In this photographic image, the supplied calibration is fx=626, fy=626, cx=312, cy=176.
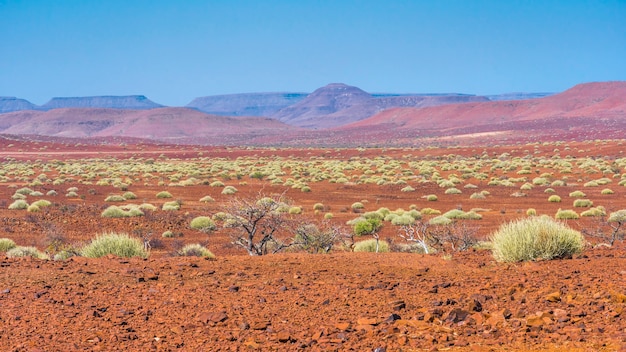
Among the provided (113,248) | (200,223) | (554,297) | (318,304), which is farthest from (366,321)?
(200,223)

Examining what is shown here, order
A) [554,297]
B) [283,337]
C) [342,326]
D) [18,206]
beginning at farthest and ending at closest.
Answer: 1. [18,206]
2. [554,297]
3. [342,326]
4. [283,337]

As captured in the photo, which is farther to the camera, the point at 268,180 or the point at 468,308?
the point at 268,180

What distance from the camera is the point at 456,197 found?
30359 millimetres

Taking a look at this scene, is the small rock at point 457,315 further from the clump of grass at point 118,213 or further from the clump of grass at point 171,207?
the clump of grass at point 171,207

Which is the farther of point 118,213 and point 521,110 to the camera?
point 521,110

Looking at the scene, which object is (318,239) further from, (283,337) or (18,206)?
(18,206)

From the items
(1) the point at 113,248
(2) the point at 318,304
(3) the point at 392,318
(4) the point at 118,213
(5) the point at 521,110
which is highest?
(5) the point at 521,110

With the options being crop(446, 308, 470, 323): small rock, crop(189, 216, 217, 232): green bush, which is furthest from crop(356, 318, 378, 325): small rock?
crop(189, 216, 217, 232): green bush

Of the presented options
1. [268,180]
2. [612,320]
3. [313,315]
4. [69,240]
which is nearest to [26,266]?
[313,315]

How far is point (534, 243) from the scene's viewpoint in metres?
8.46

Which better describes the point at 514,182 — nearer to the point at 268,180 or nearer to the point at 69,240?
the point at 268,180

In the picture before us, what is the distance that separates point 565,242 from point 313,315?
427 centimetres

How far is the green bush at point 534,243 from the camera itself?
334 inches

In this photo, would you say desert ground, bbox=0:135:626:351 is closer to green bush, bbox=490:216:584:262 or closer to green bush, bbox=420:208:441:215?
green bush, bbox=490:216:584:262
